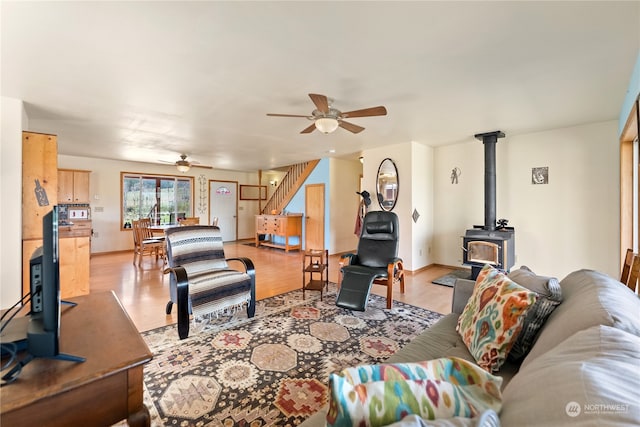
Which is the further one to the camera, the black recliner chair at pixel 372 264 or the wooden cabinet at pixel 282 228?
the wooden cabinet at pixel 282 228

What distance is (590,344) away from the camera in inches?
29.6

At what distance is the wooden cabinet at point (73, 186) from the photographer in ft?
20.1

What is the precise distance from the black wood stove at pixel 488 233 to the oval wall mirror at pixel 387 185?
1438 mm

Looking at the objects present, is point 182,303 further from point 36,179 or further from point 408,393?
point 36,179

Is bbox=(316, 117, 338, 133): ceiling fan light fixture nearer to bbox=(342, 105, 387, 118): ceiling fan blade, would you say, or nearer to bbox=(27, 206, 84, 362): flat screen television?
bbox=(342, 105, 387, 118): ceiling fan blade

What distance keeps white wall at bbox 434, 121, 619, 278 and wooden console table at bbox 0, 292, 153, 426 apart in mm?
5315

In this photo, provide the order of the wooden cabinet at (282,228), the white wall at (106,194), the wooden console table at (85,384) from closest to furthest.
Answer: the wooden console table at (85,384) < the white wall at (106,194) < the wooden cabinet at (282,228)

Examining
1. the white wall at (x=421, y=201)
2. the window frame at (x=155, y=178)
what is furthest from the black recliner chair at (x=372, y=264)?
the window frame at (x=155, y=178)

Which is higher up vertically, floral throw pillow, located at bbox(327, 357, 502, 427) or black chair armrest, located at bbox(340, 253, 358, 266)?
floral throw pillow, located at bbox(327, 357, 502, 427)

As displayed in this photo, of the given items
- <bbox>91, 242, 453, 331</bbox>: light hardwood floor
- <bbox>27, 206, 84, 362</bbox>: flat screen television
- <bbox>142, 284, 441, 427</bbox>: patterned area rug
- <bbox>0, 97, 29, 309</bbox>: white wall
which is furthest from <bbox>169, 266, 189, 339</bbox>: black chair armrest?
<bbox>0, 97, 29, 309</bbox>: white wall

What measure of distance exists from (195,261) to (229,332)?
3.02 feet

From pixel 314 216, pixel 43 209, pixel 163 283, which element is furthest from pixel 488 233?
pixel 43 209

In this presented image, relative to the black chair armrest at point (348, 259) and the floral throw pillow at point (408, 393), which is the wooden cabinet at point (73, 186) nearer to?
the black chair armrest at point (348, 259)

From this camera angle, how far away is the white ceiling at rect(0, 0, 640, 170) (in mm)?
1706
